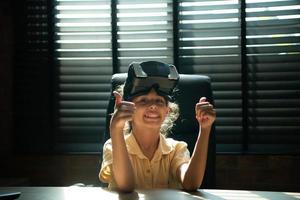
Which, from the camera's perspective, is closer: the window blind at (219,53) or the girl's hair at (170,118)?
the girl's hair at (170,118)

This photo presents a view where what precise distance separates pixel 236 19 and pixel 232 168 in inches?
42.1

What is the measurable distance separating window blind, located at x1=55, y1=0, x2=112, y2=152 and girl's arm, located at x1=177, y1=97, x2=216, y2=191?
152cm

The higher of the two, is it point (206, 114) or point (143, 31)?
point (143, 31)

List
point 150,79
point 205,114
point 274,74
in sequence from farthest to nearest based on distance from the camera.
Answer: point 274,74 → point 150,79 → point 205,114

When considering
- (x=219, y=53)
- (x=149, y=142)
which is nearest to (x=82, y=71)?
(x=219, y=53)

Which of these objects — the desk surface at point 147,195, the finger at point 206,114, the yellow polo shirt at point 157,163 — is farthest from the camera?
the yellow polo shirt at point 157,163

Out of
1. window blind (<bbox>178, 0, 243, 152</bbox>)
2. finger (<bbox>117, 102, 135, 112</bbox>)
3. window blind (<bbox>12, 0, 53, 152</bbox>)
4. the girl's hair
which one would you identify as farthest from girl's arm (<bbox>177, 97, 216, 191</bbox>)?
window blind (<bbox>12, 0, 53, 152</bbox>)

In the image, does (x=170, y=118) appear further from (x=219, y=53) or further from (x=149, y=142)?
(x=219, y=53)

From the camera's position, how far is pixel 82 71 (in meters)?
2.96

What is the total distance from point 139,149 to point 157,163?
10cm

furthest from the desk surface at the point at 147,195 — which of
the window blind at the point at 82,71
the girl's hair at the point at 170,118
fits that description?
the window blind at the point at 82,71

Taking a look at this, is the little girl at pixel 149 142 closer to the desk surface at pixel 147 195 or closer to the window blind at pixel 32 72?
the desk surface at pixel 147 195

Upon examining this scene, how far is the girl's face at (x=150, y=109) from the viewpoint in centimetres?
163

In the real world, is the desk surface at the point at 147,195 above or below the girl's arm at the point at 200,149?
below
